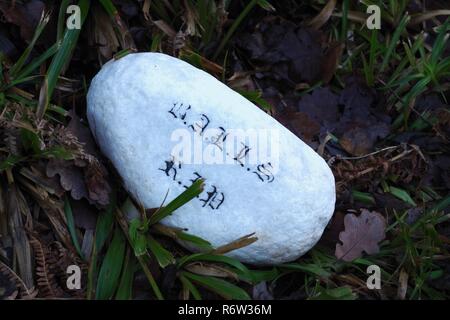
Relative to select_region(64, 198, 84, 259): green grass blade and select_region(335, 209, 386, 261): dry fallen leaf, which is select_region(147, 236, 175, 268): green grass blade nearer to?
select_region(64, 198, 84, 259): green grass blade

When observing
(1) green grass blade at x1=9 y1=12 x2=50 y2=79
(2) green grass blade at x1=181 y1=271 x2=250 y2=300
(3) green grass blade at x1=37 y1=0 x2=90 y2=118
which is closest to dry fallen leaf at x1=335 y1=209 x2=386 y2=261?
(2) green grass blade at x1=181 y1=271 x2=250 y2=300

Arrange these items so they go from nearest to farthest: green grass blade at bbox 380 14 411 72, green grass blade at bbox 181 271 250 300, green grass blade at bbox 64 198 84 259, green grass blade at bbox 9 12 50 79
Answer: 1. green grass blade at bbox 181 271 250 300
2. green grass blade at bbox 64 198 84 259
3. green grass blade at bbox 9 12 50 79
4. green grass blade at bbox 380 14 411 72

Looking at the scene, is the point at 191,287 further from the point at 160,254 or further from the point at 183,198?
the point at 183,198

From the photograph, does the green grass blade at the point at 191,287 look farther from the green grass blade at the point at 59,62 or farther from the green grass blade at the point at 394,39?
the green grass blade at the point at 394,39

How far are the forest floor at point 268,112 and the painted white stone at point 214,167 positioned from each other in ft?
→ 0.23

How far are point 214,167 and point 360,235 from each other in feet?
1.70

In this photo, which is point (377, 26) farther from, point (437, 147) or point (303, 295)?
point (303, 295)

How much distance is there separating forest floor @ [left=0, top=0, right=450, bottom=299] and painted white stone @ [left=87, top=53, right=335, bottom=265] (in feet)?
0.23

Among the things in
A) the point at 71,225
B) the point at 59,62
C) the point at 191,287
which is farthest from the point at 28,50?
the point at 191,287

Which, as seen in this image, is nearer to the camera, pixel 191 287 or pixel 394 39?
pixel 191 287

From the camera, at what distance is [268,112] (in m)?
2.30

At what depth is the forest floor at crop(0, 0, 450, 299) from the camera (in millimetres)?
1943

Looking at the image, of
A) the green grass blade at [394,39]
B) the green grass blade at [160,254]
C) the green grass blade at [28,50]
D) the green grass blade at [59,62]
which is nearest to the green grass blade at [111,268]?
the green grass blade at [160,254]

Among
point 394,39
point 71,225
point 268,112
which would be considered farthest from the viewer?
point 394,39
